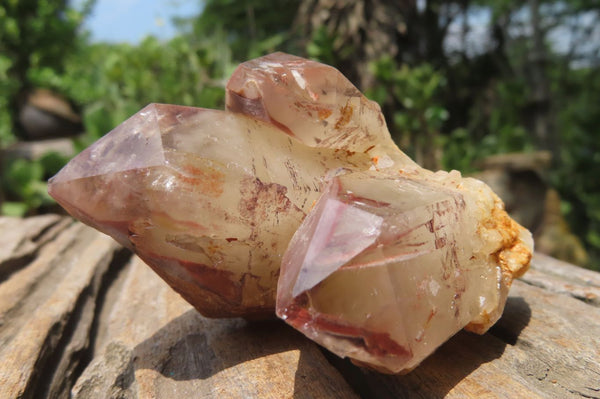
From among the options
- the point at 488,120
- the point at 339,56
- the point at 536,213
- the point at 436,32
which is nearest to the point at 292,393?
the point at 339,56

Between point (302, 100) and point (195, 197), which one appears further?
point (302, 100)

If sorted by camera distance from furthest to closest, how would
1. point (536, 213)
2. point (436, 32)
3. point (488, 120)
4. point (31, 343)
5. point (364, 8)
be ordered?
point (488, 120) → point (436, 32) → point (536, 213) → point (364, 8) → point (31, 343)

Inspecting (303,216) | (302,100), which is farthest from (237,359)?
(302,100)

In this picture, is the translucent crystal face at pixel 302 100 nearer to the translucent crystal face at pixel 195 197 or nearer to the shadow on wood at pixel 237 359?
the translucent crystal face at pixel 195 197

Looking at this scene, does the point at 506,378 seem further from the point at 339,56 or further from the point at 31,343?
the point at 339,56

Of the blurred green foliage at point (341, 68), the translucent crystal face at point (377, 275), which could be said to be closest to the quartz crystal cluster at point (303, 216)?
the translucent crystal face at point (377, 275)

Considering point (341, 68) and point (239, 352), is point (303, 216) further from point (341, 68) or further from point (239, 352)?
point (341, 68)

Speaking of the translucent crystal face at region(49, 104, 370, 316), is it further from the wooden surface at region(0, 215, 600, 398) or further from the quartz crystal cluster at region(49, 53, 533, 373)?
the wooden surface at region(0, 215, 600, 398)
